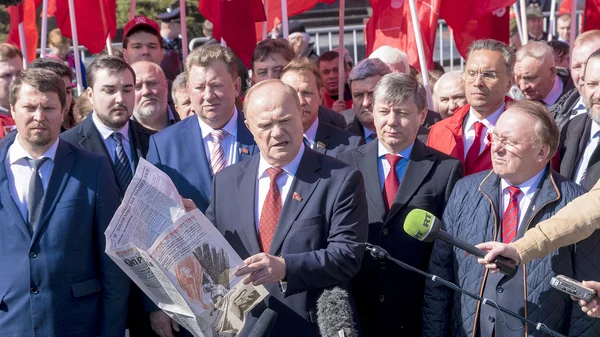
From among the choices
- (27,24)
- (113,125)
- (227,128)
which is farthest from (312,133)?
(27,24)

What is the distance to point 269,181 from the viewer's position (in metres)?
4.92

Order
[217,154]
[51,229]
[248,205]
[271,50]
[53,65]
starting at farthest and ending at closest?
1. [271,50]
2. [53,65]
3. [217,154]
4. [51,229]
5. [248,205]

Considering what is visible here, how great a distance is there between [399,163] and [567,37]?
7.21m

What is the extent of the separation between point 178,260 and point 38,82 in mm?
1622

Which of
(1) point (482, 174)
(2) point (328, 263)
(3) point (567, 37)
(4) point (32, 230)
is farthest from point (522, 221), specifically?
(3) point (567, 37)

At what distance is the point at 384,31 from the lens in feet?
32.0

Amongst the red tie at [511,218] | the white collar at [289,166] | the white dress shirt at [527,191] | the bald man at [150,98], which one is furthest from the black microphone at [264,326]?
the bald man at [150,98]

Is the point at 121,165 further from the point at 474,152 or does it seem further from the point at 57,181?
the point at 474,152

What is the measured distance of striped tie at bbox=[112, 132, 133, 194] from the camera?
6137 millimetres

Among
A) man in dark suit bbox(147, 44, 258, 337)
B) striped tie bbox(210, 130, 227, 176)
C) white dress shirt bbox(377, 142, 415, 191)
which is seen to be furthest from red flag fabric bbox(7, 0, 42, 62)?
white dress shirt bbox(377, 142, 415, 191)

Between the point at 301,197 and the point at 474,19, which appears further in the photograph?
the point at 474,19

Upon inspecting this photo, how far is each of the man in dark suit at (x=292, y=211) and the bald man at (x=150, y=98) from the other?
2.35m

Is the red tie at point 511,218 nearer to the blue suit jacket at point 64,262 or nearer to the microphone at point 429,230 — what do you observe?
the microphone at point 429,230

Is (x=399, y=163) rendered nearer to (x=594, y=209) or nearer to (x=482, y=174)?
(x=482, y=174)
